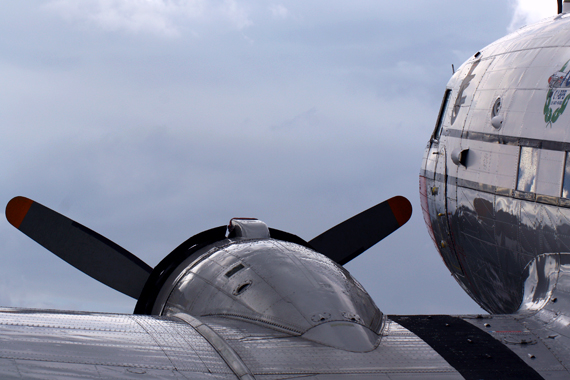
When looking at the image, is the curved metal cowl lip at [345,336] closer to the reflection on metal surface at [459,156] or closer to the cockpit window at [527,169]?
the cockpit window at [527,169]

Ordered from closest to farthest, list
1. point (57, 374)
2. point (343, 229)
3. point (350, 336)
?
point (57, 374) < point (350, 336) < point (343, 229)

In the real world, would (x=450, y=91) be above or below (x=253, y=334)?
above

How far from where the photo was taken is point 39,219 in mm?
8906

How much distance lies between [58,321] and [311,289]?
240cm

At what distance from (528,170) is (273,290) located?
14.0 feet

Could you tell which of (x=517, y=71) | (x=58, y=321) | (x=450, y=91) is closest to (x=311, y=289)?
(x=58, y=321)

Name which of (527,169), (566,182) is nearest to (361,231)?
(527,169)

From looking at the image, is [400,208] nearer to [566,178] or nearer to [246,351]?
[566,178]

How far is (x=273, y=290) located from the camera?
602cm

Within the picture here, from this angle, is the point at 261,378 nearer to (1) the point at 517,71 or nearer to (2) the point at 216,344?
(2) the point at 216,344

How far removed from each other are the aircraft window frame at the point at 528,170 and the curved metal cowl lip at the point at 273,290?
10.5 feet

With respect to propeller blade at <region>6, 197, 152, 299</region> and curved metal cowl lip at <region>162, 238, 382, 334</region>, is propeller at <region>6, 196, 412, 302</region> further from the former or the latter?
curved metal cowl lip at <region>162, 238, 382, 334</region>

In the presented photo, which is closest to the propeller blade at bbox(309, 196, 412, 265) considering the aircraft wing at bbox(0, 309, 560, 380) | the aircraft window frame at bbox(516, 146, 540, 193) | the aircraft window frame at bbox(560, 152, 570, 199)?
the aircraft window frame at bbox(516, 146, 540, 193)

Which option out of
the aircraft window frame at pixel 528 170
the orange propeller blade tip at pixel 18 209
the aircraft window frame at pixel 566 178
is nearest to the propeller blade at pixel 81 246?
the orange propeller blade tip at pixel 18 209
